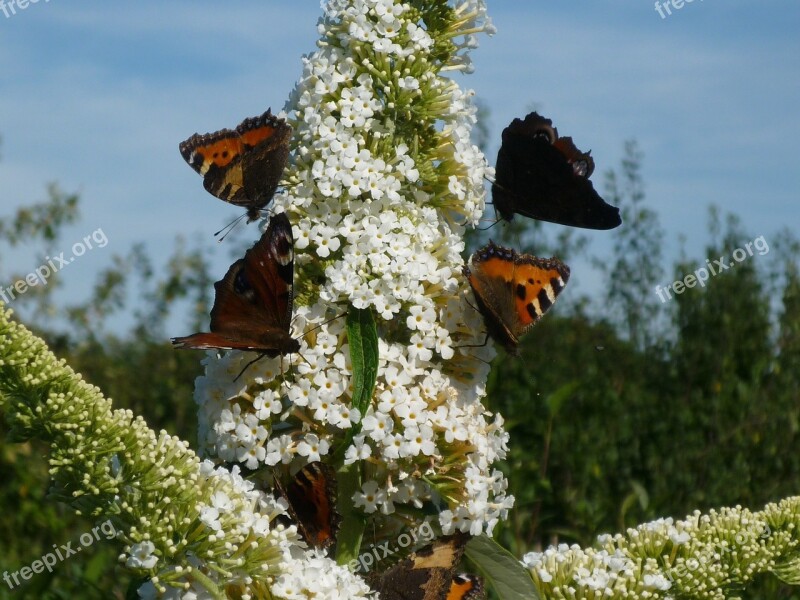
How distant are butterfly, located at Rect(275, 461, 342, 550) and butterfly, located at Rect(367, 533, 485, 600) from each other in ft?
0.59

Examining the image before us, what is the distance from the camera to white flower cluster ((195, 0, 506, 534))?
245cm

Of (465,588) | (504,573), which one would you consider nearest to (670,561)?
(504,573)

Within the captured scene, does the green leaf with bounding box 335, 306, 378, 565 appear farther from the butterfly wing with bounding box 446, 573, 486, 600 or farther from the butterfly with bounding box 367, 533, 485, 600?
the butterfly wing with bounding box 446, 573, 486, 600

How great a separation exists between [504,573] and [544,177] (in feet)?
4.64

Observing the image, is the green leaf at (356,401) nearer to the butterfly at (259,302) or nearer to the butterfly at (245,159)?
the butterfly at (259,302)

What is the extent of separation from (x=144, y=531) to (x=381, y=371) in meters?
0.74

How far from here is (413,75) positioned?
2711mm

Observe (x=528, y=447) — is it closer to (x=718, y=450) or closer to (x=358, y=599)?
(x=718, y=450)

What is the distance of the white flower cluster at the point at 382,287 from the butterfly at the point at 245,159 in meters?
0.06

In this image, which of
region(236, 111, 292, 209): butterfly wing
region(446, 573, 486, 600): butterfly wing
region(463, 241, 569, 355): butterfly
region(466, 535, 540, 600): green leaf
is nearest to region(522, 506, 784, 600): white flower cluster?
region(466, 535, 540, 600): green leaf

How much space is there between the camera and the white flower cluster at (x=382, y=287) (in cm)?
245

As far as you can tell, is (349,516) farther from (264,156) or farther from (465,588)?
(264,156)

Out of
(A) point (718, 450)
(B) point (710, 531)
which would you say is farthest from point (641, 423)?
(B) point (710, 531)

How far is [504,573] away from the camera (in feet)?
8.27
